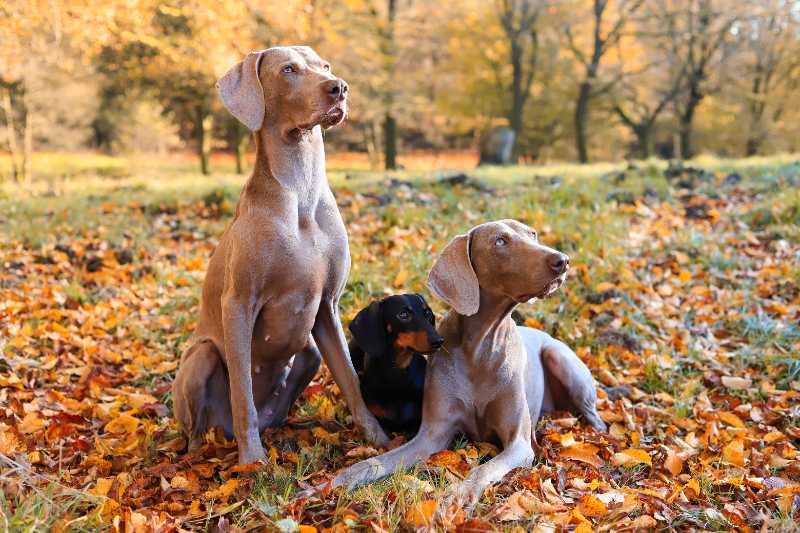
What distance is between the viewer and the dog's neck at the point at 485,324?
3787 mm

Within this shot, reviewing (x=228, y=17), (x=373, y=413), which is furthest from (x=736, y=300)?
(x=228, y=17)

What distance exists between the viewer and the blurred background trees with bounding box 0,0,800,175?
1844 centimetres

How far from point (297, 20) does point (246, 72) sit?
13.3 metres

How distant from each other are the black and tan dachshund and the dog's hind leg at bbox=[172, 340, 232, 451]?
803mm

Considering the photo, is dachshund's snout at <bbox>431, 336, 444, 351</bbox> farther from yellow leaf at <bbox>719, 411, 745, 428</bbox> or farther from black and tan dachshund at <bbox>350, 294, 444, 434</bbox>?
yellow leaf at <bbox>719, 411, 745, 428</bbox>

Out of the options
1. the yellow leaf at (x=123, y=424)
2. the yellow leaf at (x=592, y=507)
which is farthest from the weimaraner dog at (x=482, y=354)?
the yellow leaf at (x=123, y=424)

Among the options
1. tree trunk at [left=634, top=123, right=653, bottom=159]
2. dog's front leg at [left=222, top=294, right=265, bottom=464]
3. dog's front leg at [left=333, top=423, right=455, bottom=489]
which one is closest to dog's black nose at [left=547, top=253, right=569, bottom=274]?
dog's front leg at [left=333, top=423, right=455, bottom=489]

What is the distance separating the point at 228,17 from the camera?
559 inches

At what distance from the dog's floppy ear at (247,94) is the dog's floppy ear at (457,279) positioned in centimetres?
120

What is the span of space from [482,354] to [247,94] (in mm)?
1849

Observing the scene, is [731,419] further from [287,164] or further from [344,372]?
[287,164]

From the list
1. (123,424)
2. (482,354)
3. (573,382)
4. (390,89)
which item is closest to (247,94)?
(482,354)

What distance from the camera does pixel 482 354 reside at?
387cm

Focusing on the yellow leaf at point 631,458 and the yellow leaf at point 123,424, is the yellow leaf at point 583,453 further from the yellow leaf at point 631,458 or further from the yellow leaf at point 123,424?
the yellow leaf at point 123,424
